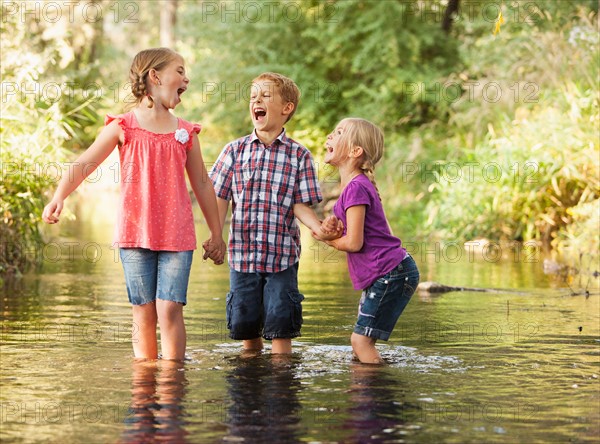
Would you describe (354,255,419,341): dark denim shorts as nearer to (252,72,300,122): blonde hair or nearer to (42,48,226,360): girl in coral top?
(42,48,226,360): girl in coral top

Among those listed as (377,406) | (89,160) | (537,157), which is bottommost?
(377,406)

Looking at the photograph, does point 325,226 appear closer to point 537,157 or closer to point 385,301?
point 385,301

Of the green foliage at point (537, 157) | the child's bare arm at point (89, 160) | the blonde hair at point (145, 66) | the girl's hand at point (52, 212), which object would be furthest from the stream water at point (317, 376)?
the green foliage at point (537, 157)

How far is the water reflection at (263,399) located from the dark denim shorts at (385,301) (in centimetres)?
42

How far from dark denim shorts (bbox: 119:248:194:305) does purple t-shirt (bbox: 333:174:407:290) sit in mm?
888

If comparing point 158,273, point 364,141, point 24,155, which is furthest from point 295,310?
point 24,155

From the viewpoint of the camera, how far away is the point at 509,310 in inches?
316

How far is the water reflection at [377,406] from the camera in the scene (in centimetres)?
426

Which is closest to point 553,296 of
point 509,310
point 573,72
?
point 509,310

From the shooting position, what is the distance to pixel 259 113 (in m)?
6.05

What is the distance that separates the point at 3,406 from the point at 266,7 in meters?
17.9

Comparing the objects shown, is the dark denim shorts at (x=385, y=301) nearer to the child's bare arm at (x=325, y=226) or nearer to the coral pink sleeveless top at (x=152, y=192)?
the child's bare arm at (x=325, y=226)

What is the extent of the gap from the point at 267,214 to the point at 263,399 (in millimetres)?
1373

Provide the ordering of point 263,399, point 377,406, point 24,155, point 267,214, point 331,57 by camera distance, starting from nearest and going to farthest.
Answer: point 377,406 → point 263,399 → point 267,214 → point 24,155 → point 331,57
